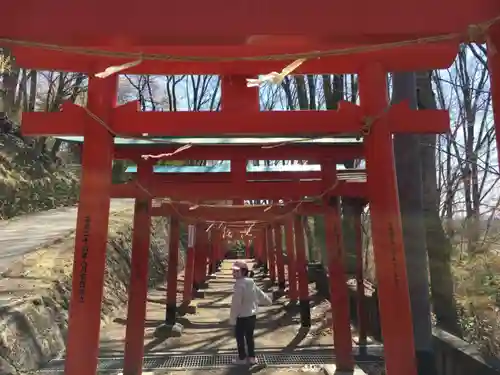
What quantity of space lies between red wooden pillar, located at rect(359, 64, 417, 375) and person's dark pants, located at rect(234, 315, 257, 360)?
3.44 metres

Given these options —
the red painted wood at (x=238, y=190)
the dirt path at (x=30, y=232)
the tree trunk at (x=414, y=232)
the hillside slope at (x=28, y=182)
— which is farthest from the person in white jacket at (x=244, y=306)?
the hillside slope at (x=28, y=182)

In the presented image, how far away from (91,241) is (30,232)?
10194 mm

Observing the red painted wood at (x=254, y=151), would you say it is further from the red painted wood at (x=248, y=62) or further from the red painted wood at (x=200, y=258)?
the red painted wood at (x=200, y=258)

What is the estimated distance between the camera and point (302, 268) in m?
9.09

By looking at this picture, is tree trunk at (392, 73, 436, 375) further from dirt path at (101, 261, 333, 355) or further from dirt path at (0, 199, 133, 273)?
dirt path at (0, 199, 133, 273)

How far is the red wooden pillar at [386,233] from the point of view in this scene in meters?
2.97

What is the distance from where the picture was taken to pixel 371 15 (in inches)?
91.9

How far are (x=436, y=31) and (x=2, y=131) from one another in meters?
19.0

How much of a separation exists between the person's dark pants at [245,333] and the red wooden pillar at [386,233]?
3442mm

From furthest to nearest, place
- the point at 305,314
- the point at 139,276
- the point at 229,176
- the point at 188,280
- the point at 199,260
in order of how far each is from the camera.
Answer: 1. the point at 199,260
2. the point at 188,280
3. the point at 305,314
4. the point at 229,176
5. the point at 139,276

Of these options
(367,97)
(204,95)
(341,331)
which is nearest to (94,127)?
(367,97)

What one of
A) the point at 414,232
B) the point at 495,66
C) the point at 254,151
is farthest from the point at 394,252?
the point at 254,151

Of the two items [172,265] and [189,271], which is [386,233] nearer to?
[172,265]

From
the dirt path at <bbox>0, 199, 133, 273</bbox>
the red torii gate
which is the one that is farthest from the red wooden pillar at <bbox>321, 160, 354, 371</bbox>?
the dirt path at <bbox>0, 199, 133, 273</bbox>
